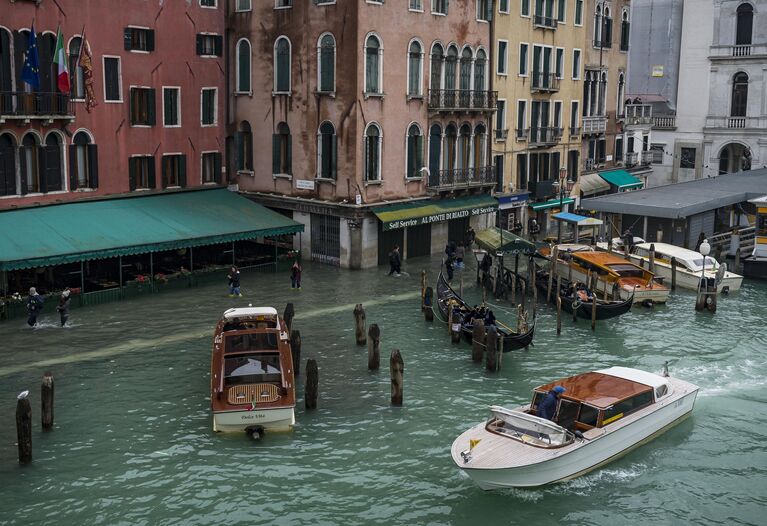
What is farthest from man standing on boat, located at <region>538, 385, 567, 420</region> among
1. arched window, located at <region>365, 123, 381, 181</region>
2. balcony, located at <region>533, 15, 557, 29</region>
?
balcony, located at <region>533, 15, 557, 29</region>

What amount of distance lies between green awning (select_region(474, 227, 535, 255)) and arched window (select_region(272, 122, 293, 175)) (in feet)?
34.6

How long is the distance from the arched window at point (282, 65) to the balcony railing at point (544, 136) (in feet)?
56.0

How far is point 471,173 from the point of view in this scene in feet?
162

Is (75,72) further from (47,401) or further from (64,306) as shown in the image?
(47,401)

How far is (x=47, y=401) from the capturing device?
79.5ft

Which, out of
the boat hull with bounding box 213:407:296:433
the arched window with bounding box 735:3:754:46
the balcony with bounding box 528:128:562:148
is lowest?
the boat hull with bounding box 213:407:296:433

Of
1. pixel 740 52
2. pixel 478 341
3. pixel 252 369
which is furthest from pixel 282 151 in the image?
pixel 740 52

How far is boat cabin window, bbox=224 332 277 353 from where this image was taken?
87.4 ft

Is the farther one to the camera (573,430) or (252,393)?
(252,393)

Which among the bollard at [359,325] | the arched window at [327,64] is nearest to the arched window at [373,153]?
the arched window at [327,64]

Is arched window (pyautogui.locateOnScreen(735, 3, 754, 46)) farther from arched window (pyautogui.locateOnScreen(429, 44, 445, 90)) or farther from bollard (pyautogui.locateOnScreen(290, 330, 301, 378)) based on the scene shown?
bollard (pyautogui.locateOnScreen(290, 330, 301, 378))

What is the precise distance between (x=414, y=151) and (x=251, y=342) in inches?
858

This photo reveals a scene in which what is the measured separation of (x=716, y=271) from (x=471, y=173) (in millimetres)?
13875

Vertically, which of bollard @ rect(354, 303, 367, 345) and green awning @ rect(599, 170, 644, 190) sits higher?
green awning @ rect(599, 170, 644, 190)
